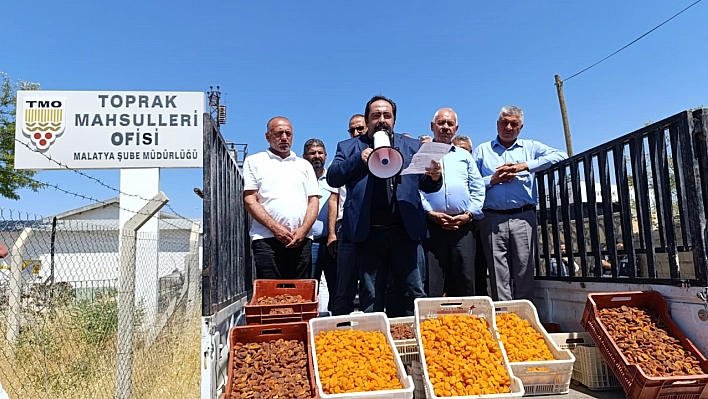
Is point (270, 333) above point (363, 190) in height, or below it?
below

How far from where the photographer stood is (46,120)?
21.1 feet

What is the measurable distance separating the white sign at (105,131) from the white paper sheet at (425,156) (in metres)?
4.13

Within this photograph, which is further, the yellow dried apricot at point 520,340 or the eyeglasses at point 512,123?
the eyeglasses at point 512,123

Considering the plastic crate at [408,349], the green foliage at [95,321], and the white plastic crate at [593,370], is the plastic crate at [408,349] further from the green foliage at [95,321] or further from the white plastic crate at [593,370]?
the green foliage at [95,321]

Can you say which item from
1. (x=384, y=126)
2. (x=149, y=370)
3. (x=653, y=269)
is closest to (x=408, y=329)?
(x=384, y=126)

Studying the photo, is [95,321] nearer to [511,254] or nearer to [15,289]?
[15,289]

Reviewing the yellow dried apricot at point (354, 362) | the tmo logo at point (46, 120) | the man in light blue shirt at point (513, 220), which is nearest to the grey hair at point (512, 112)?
the man in light blue shirt at point (513, 220)

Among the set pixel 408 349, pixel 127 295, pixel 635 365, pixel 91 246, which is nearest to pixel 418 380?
pixel 408 349

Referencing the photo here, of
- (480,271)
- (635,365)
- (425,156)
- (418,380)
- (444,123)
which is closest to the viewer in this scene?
(635,365)

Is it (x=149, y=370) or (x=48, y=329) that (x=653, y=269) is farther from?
(x=48, y=329)

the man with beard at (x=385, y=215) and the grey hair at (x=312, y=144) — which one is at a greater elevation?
the grey hair at (x=312, y=144)

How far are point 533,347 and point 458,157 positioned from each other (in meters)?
1.80

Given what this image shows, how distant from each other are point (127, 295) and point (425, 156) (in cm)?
266

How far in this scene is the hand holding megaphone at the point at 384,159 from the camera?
120 inches
